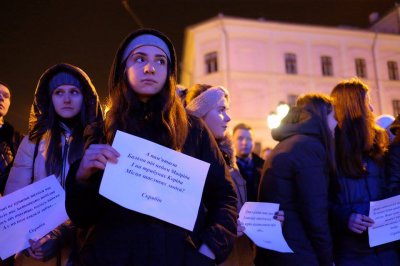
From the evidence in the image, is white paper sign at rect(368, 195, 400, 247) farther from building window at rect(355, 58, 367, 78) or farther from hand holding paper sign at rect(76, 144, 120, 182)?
building window at rect(355, 58, 367, 78)

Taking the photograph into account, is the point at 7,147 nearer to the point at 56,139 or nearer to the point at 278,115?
the point at 56,139

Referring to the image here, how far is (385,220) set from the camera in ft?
8.82

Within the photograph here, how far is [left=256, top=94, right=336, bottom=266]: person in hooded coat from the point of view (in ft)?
8.25

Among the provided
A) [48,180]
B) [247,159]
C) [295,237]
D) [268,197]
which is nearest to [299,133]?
[268,197]

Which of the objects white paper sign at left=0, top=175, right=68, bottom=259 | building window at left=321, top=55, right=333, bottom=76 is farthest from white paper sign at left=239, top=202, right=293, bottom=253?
building window at left=321, top=55, right=333, bottom=76

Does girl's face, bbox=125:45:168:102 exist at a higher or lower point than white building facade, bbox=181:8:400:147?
lower

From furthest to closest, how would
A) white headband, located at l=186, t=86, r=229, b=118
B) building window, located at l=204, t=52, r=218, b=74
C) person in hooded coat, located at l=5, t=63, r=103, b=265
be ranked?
1. building window, located at l=204, t=52, r=218, b=74
2. white headband, located at l=186, t=86, r=229, b=118
3. person in hooded coat, located at l=5, t=63, r=103, b=265

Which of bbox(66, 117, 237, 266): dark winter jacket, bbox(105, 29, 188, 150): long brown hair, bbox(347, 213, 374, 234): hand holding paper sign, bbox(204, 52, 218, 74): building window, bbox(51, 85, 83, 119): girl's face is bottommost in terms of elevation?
bbox(66, 117, 237, 266): dark winter jacket

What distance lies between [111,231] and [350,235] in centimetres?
192

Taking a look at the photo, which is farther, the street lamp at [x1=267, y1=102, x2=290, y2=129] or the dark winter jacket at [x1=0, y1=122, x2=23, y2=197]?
the street lamp at [x1=267, y1=102, x2=290, y2=129]

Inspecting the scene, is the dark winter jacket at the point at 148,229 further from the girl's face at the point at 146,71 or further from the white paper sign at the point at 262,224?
the white paper sign at the point at 262,224

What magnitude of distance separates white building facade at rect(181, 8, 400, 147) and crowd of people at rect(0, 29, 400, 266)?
2208 cm

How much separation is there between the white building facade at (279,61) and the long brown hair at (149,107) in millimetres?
23274

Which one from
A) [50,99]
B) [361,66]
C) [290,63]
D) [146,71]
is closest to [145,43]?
[146,71]
